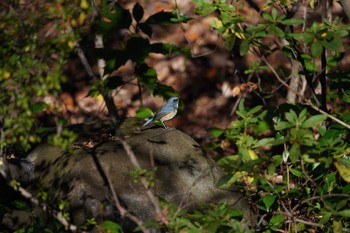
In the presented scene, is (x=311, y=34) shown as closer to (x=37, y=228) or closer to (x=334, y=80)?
(x=334, y=80)

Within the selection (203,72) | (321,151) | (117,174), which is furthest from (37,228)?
(203,72)

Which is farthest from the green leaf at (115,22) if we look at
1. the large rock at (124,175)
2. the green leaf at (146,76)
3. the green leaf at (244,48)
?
the large rock at (124,175)

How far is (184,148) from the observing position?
5.96 metres

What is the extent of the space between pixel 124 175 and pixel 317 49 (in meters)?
1.96

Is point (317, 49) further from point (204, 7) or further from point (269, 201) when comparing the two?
point (269, 201)

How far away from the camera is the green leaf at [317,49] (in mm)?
4207

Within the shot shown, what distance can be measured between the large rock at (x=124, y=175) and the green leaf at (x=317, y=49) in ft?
4.36

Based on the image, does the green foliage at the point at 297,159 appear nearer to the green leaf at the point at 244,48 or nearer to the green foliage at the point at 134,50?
the green leaf at the point at 244,48

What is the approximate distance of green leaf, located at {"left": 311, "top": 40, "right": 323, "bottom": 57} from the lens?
4.21m

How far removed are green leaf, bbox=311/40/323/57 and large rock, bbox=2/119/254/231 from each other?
1329 mm

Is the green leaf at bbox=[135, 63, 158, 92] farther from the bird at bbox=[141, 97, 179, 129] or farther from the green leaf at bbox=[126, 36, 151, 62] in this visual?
the bird at bbox=[141, 97, 179, 129]

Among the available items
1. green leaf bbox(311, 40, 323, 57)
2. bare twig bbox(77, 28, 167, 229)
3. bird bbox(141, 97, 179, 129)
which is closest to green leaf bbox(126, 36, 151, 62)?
bare twig bbox(77, 28, 167, 229)

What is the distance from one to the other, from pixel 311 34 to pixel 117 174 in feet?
6.41

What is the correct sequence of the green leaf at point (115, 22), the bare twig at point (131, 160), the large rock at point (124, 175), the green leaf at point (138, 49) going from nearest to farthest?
the bare twig at point (131, 160) → the green leaf at point (115, 22) → the green leaf at point (138, 49) → the large rock at point (124, 175)
